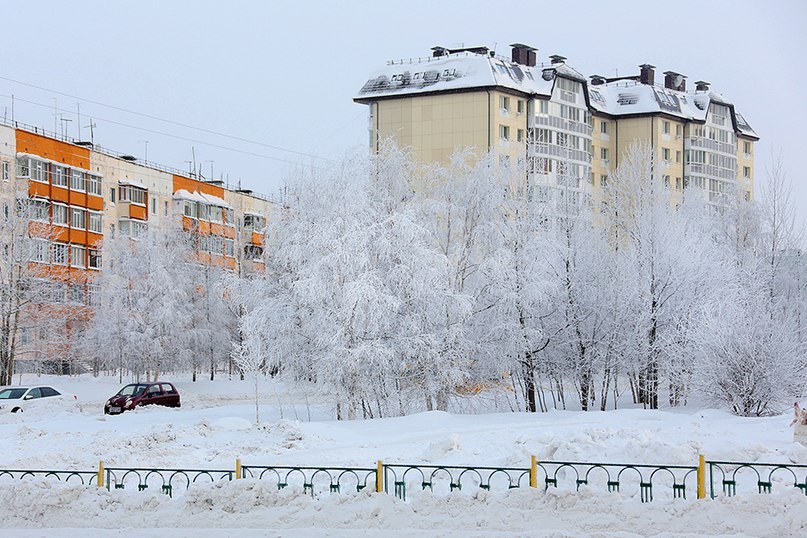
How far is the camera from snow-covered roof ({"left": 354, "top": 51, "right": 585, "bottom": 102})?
2785 inches

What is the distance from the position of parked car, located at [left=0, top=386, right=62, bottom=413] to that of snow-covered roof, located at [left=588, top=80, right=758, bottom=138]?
47905mm

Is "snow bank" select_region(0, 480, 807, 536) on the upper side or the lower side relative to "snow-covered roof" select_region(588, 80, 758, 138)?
lower

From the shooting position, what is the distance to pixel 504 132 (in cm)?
7188

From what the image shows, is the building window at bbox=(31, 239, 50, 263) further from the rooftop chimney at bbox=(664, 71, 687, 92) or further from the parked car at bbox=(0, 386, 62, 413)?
the rooftop chimney at bbox=(664, 71, 687, 92)

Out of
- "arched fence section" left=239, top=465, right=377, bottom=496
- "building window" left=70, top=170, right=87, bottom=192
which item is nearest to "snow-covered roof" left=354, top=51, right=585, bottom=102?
"building window" left=70, top=170, right=87, bottom=192

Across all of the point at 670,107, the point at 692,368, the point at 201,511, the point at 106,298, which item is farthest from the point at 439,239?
the point at 670,107

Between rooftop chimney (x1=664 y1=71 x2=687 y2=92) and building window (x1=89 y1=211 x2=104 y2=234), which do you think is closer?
building window (x1=89 y1=211 x2=104 y2=234)

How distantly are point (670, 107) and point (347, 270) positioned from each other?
53.8 meters

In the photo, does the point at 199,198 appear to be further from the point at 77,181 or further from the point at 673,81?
the point at 673,81

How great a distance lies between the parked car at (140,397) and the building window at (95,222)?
2716 cm

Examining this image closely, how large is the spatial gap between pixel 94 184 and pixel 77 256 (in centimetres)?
539

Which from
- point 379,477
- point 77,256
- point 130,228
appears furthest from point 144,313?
point 379,477

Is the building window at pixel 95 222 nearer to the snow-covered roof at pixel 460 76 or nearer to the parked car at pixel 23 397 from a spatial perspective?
the snow-covered roof at pixel 460 76

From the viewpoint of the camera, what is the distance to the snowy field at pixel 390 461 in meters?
14.3
